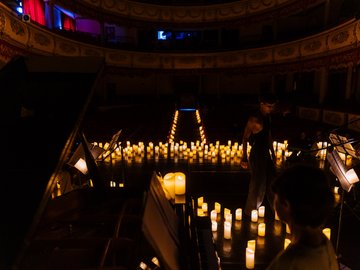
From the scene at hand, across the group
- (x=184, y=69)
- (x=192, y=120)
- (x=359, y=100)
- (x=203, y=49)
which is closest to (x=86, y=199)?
(x=192, y=120)

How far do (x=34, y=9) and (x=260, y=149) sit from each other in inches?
589

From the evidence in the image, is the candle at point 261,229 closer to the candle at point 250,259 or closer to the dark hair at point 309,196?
the candle at point 250,259

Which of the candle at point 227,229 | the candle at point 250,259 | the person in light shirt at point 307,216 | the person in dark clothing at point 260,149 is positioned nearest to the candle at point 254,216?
the person in dark clothing at point 260,149

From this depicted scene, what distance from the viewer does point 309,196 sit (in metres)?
1.40

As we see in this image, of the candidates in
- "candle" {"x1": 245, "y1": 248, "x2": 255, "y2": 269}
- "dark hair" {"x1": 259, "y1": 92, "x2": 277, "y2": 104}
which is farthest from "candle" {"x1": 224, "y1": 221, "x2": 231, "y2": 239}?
"dark hair" {"x1": 259, "y1": 92, "x2": 277, "y2": 104}

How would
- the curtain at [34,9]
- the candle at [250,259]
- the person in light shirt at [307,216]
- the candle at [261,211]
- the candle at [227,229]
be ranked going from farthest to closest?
the curtain at [34,9]
the candle at [261,211]
the candle at [227,229]
the candle at [250,259]
the person in light shirt at [307,216]

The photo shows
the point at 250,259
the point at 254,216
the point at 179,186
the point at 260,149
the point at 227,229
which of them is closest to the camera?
the point at 179,186

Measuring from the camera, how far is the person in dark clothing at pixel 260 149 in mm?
4398

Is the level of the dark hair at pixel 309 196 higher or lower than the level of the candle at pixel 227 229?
higher

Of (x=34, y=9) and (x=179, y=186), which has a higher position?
(x=34, y=9)

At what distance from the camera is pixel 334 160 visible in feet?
12.6

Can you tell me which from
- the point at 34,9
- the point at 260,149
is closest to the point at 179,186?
the point at 260,149

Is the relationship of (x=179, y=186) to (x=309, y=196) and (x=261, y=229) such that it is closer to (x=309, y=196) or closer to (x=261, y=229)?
(x=261, y=229)

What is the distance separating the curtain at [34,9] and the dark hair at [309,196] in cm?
1577
